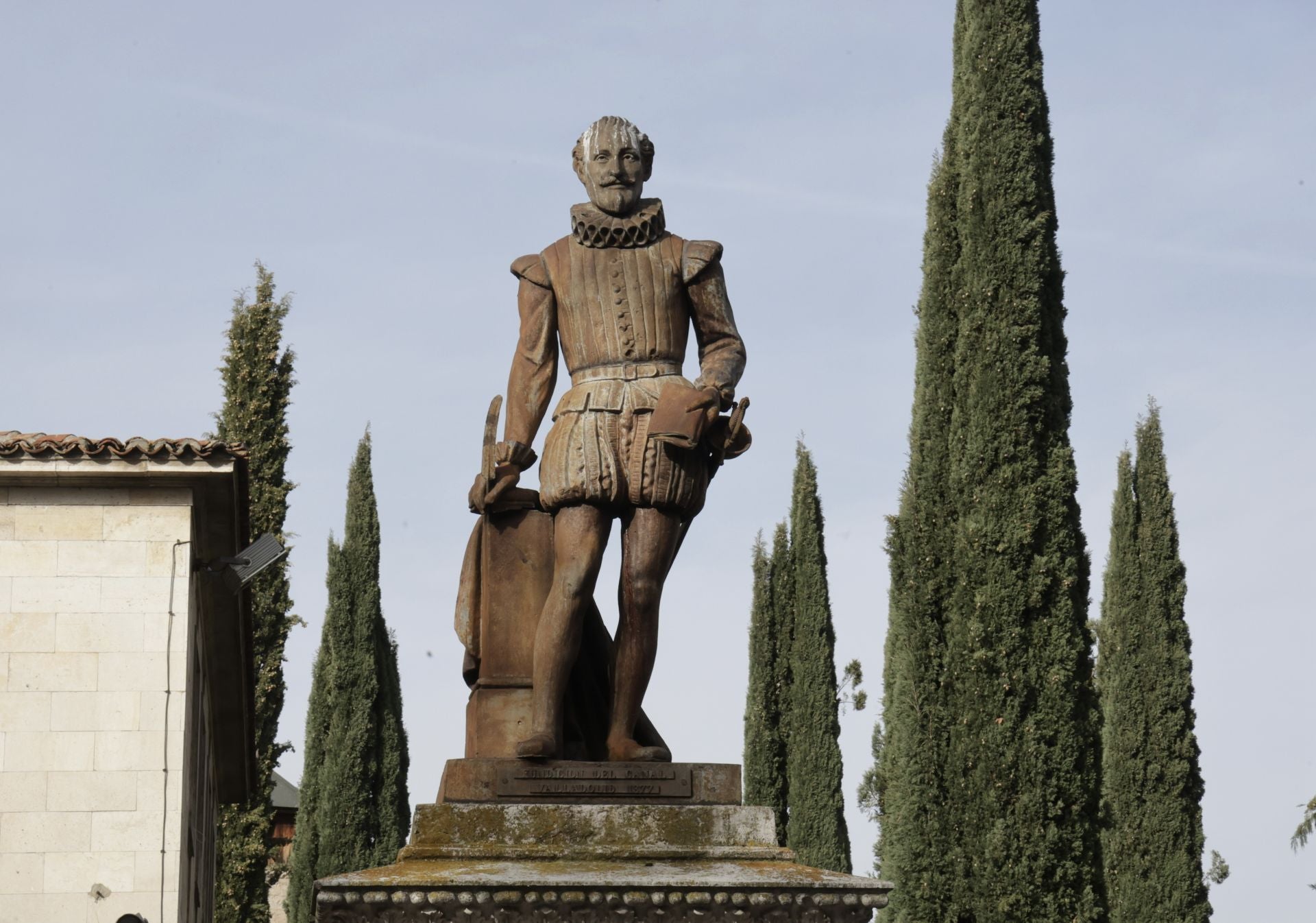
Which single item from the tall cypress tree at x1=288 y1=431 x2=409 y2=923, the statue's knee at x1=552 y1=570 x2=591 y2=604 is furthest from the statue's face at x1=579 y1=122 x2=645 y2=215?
the tall cypress tree at x1=288 y1=431 x2=409 y2=923

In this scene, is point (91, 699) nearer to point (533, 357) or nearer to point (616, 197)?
point (533, 357)

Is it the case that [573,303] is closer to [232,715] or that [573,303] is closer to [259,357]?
[232,715]

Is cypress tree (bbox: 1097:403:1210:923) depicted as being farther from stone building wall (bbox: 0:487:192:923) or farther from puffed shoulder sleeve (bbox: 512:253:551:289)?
puffed shoulder sleeve (bbox: 512:253:551:289)

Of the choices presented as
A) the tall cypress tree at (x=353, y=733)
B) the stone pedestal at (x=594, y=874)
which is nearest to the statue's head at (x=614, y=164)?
the stone pedestal at (x=594, y=874)

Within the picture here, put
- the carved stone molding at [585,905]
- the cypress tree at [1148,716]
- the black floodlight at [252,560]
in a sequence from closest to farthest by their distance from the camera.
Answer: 1. the carved stone molding at [585,905]
2. the black floodlight at [252,560]
3. the cypress tree at [1148,716]

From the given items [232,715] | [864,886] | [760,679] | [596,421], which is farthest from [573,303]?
[760,679]

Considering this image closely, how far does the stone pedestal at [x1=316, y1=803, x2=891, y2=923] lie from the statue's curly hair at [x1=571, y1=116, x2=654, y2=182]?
9.09ft

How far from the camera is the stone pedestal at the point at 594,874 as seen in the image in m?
7.20

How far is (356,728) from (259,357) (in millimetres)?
6357

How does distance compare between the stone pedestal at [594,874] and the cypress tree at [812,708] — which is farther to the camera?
the cypress tree at [812,708]

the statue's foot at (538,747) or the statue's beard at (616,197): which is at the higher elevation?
the statue's beard at (616,197)

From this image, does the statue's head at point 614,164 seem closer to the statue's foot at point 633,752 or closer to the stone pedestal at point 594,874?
the statue's foot at point 633,752

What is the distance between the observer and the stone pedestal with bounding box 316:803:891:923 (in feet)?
23.6

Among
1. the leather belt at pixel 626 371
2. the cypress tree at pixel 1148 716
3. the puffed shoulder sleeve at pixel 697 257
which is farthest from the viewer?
the cypress tree at pixel 1148 716
